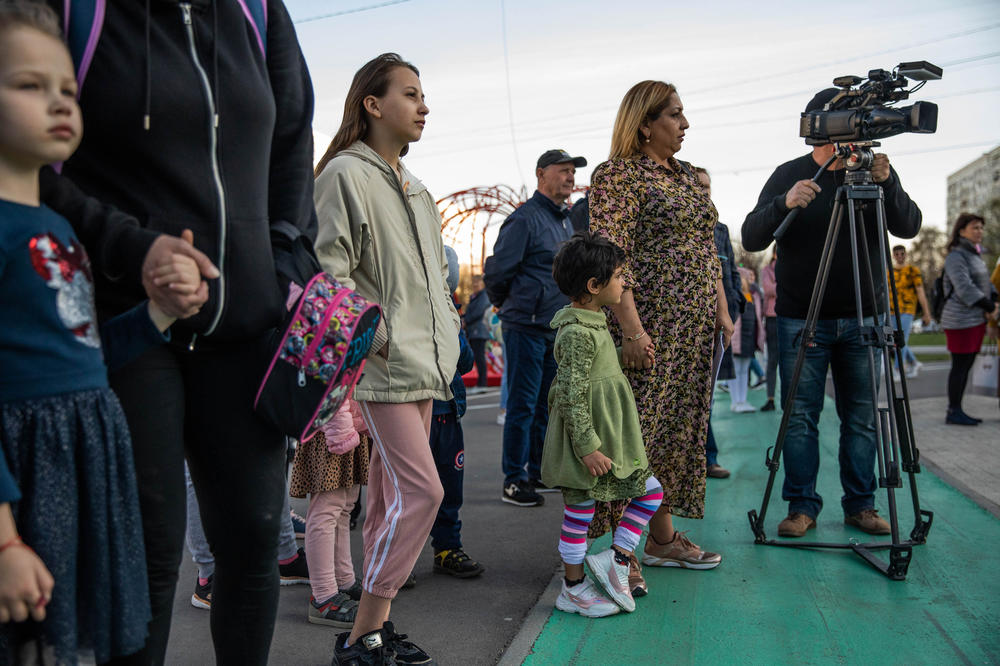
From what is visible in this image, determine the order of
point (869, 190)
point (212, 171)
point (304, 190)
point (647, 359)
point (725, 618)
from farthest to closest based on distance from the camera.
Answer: point (869, 190) → point (647, 359) → point (725, 618) → point (304, 190) → point (212, 171)

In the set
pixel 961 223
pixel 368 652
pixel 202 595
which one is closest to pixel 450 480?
pixel 202 595

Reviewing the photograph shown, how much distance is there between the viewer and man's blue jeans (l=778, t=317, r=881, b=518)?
15.1 feet

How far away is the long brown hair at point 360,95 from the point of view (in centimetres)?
310

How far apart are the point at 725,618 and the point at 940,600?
92 cm

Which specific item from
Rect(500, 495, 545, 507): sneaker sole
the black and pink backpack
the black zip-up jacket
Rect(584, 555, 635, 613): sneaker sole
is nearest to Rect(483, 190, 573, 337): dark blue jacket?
Rect(500, 495, 545, 507): sneaker sole

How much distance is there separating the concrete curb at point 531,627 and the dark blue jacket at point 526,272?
230 cm

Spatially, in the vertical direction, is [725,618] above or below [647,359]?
below

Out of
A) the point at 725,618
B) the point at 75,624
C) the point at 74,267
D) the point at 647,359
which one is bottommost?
the point at 725,618

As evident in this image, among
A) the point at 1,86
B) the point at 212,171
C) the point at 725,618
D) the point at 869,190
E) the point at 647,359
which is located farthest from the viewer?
the point at 869,190

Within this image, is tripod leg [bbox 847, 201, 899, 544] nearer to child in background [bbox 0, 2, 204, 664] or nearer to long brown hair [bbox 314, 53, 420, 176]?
long brown hair [bbox 314, 53, 420, 176]

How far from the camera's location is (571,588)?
3506 millimetres

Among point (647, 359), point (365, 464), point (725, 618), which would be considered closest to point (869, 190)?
point (647, 359)

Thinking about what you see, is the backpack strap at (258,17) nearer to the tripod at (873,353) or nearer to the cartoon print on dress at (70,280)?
the cartoon print on dress at (70,280)

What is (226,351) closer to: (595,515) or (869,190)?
(595,515)
